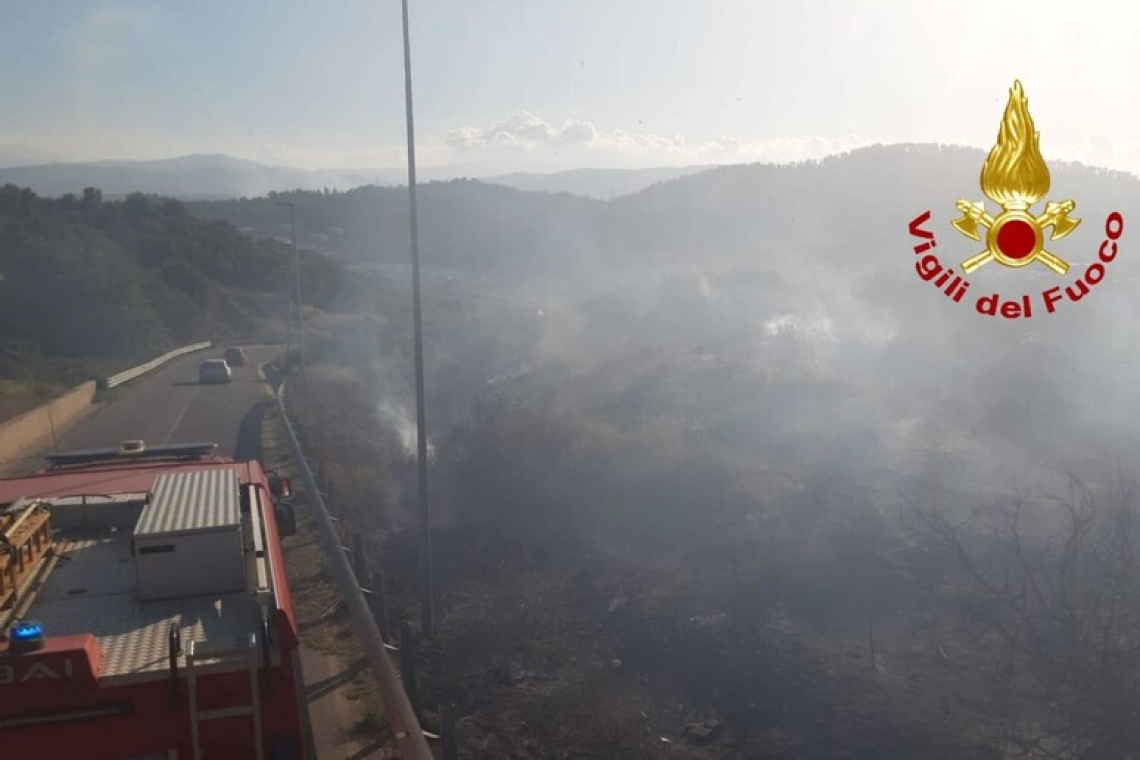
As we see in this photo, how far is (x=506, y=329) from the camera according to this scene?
5228cm

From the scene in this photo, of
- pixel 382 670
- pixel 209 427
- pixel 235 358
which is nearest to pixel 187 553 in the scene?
pixel 382 670

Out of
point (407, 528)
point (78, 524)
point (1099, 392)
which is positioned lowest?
point (407, 528)

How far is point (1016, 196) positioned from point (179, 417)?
25.4 metres

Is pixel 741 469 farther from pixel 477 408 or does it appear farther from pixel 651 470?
pixel 477 408

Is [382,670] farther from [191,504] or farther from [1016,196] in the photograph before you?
[1016,196]

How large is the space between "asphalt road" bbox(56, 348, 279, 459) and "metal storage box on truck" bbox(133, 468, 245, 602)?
16.8 m

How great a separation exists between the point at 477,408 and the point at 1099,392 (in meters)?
15.3

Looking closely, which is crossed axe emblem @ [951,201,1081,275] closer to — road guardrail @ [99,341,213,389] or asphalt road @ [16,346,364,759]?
asphalt road @ [16,346,364,759]

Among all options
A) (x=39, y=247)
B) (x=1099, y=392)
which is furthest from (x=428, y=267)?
(x=1099, y=392)

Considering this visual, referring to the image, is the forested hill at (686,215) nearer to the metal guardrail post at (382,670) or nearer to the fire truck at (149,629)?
the metal guardrail post at (382,670)

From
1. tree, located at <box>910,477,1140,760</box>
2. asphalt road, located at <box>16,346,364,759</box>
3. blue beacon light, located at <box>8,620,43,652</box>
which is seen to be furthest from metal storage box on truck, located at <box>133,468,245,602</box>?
tree, located at <box>910,477,1140,760</box>

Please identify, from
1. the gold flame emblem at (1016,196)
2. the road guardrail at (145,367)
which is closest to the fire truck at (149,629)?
the gold flame emblem at (1016,196)

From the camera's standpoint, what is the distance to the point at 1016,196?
902 centimetres

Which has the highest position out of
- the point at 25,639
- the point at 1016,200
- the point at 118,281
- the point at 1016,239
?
the point at 1016,200
